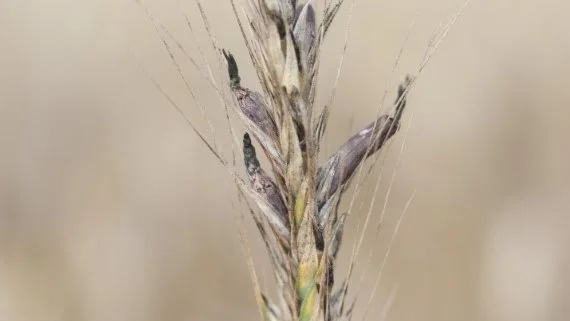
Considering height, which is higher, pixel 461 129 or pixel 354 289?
pixel 461 129

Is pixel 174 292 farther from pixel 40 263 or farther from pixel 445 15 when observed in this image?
pixel 445 15

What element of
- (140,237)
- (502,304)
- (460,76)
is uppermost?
(460,76)

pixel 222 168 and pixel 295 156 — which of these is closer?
pixel 295 156

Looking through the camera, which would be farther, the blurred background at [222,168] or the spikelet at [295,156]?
the blurred background at [222,168]

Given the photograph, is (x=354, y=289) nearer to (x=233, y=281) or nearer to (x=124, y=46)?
(x=233, y=281)

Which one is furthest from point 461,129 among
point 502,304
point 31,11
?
point 31,11

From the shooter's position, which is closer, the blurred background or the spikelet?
the spikelet

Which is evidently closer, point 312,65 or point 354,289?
point 312,65
